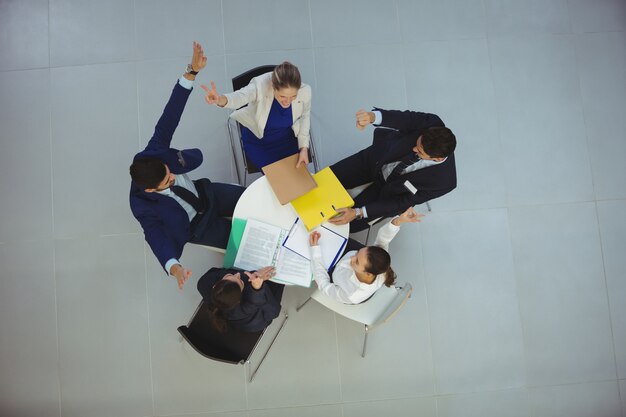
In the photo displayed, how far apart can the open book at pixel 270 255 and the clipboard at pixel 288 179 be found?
204 millimetres

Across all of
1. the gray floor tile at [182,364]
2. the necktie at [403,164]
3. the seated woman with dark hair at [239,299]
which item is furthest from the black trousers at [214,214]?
the necktie at [403,164]

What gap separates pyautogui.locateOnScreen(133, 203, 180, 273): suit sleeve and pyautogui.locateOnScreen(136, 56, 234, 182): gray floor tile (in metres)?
1.03
